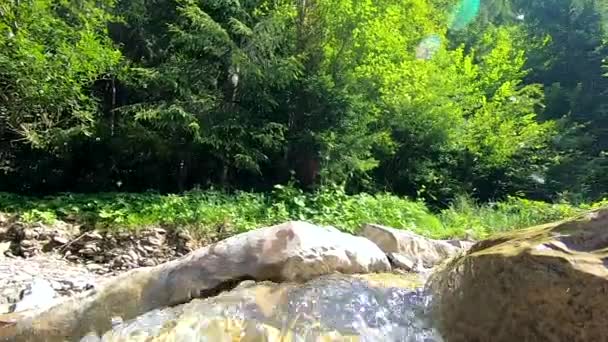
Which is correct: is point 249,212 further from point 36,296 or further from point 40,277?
point 36,296

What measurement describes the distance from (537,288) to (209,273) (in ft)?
→ 7.71

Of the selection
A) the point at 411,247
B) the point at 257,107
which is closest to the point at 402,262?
the point at 411,247

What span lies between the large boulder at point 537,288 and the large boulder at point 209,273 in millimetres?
1172

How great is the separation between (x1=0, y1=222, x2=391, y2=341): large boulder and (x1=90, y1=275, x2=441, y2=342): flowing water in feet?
0.50

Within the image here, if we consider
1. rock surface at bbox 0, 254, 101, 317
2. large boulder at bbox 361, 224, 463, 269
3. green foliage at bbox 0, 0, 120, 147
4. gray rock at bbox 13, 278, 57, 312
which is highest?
green foliage at bbox 0, 0, 120, 147

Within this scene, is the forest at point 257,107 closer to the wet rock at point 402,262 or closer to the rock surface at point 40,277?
the rock surface at point 40,277

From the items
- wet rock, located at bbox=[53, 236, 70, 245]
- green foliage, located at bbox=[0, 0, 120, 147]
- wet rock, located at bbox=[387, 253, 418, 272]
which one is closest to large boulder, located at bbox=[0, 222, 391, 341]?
wet rock, located at bbox=[387, 253, 418, 272]

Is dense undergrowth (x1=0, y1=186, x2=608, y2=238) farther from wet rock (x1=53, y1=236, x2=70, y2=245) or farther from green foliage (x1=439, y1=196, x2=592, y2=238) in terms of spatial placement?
wet rock (x1=53, y1=236, x2=70, y2=245)

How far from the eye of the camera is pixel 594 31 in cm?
1733

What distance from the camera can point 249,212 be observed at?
804 cm

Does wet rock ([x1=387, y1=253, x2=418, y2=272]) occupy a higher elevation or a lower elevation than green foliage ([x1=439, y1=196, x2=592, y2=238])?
higher

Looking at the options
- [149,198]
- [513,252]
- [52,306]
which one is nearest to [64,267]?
[149,198]

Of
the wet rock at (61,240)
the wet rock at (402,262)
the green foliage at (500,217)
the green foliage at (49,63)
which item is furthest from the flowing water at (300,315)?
the green foliage at (49,63)

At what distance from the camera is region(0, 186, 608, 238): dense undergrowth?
7488mm
